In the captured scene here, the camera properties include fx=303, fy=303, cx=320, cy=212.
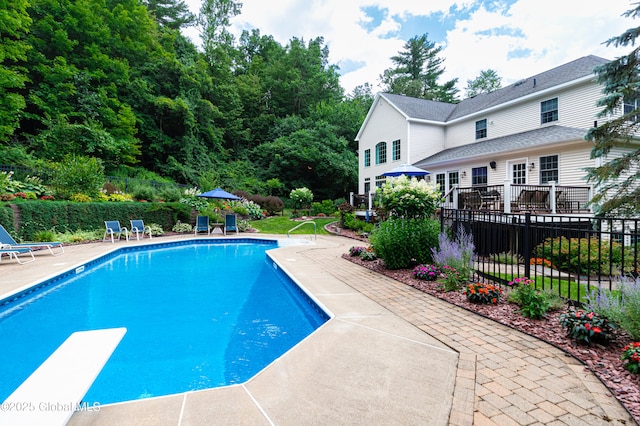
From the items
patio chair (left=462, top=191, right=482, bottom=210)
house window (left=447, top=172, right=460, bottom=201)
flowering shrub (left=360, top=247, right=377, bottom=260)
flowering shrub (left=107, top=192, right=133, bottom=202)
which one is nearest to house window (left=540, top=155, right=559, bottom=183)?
patio chair (left=462, top=191, right=482, bottom=210)

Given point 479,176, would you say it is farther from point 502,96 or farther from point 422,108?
point 422,108

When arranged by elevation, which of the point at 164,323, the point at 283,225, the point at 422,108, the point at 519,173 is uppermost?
the point at 422,108

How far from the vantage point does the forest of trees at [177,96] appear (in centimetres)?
1712

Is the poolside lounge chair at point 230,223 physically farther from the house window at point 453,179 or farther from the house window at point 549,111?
the house window at point 549,111

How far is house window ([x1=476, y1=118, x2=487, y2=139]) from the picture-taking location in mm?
15953

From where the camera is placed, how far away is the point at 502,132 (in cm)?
1503

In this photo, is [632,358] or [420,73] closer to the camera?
[632,358]

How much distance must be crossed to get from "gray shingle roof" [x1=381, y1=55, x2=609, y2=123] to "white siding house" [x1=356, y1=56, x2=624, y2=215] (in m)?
0.06

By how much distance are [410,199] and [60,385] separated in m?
5.90

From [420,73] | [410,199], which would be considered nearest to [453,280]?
[410,199]

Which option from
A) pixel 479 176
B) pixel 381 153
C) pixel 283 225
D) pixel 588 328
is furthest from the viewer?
pixel 381 153

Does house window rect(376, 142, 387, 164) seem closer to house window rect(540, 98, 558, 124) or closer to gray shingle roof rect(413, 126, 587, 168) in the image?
gray shingle roof rect(413, 126, 587, 168)

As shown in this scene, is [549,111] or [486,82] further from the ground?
[486,82]

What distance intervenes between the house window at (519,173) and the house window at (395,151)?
6.80 m
